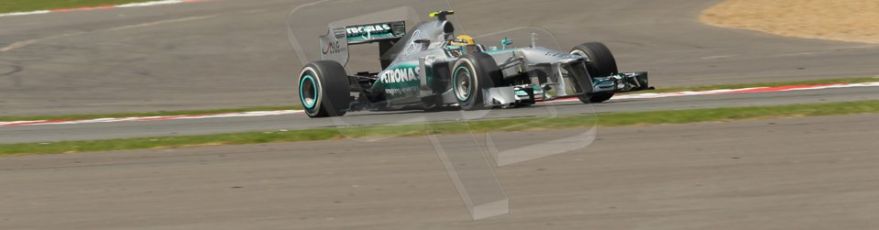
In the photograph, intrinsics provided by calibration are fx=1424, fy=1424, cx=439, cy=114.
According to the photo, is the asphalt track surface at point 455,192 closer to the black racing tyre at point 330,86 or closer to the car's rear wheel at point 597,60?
the car's rear wheel at point 597,60

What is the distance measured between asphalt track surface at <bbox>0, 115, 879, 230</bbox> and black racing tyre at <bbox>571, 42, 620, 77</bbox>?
2.92m

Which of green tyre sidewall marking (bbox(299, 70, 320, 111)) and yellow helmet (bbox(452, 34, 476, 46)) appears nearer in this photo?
yellow helmet (bbox(452, 34, 476, 46))

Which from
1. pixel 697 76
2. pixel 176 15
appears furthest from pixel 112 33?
pixel 697 76

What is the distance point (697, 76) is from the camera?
20875 mm

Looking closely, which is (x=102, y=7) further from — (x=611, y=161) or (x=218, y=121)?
(x=611, y=161)

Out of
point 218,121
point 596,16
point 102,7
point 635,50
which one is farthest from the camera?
point 102,7

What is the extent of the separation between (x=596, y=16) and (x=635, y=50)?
5.37 metres

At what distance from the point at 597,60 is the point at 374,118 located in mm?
2373

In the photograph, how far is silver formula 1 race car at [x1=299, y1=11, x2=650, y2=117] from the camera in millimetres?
13984

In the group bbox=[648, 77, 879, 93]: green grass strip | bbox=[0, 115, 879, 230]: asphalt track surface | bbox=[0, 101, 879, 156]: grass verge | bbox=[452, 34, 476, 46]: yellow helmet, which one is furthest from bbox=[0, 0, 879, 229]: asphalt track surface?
bbox=[648, 77, 879, 93]: green grass strip

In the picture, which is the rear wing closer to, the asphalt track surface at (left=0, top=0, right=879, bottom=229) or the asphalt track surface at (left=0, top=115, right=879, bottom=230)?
the asphalt track surface at (left=0, top=0, right=879, bottom=229)

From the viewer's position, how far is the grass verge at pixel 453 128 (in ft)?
40.5

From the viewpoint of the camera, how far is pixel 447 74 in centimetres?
1456

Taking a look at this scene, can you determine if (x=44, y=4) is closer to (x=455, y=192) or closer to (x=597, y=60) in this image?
(x=597, y=60)
